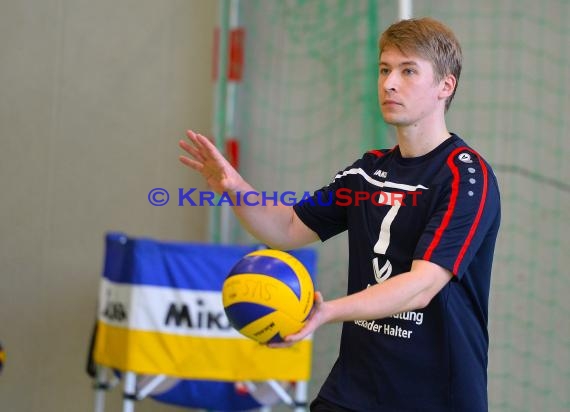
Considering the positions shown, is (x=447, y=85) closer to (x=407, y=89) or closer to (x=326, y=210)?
(x=407, y=89)

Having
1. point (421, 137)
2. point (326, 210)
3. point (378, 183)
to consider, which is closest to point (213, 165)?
point (326, 210)

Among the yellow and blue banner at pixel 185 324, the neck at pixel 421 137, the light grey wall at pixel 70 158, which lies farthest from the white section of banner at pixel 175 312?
the neck at pixel 421 137

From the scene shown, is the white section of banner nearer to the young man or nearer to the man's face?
the young man

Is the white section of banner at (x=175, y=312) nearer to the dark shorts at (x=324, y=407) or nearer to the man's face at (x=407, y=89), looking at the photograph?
the dark shorts at (x=324, y=407)

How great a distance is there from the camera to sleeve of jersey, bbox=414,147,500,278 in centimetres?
218

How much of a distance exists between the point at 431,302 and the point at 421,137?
472 mm

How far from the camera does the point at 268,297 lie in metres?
2.03

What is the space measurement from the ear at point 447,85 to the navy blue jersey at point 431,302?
0.42 ft

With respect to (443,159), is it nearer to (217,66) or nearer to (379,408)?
(379,408)

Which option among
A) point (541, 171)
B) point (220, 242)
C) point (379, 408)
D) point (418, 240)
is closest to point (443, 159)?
point (418, 240)

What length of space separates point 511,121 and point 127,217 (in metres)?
2.39

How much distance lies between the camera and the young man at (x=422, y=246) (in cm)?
226

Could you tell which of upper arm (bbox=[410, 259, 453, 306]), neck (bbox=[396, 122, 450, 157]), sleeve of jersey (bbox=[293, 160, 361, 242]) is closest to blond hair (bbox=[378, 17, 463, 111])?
neck (bbox=[396, 122, 450, 157])

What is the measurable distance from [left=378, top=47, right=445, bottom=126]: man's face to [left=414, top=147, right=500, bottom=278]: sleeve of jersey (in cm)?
16
